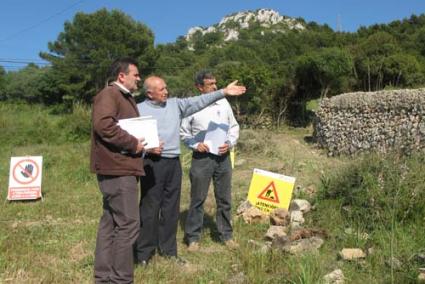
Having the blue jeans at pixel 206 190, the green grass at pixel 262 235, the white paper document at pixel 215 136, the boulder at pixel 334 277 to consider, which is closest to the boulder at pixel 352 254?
the green grass at pixel 262 235

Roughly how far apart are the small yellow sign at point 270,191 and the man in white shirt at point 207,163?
1082 mm

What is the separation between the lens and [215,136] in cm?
447

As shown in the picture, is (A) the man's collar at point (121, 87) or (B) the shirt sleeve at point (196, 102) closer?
(A) the man's collar at point (121, 87)

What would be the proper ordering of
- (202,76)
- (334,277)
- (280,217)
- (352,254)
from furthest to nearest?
(280,217) → (202,76) → (352,254) → (334,277)

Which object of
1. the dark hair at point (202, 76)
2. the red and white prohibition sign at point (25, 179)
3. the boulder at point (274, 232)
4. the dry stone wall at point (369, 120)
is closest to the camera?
the dark hair at point (202, 76)

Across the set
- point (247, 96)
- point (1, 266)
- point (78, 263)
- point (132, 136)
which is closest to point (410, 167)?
point (132, 136)

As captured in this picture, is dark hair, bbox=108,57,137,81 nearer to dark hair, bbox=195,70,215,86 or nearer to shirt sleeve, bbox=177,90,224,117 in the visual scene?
shirt sleeve, bbox=177,90,224,117

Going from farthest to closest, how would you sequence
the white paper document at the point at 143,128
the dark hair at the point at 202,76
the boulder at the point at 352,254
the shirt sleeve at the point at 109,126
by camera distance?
the dark hair at the point at 202,76
the boulder at the point at 352,254
the white paper document at the point at 143,128
the shirt sleeve at the point at 109,126

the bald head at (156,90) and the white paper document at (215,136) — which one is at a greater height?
the bald head at (156,90)

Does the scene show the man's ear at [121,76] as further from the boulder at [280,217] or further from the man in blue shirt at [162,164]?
the boulder at [280,217]

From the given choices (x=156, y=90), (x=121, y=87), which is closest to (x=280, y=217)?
(x=156, y=90)

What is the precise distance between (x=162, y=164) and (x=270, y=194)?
209 centimetres

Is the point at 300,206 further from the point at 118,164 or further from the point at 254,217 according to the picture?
the point at 118,164

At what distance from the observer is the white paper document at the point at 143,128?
Answer: 11.2ft
